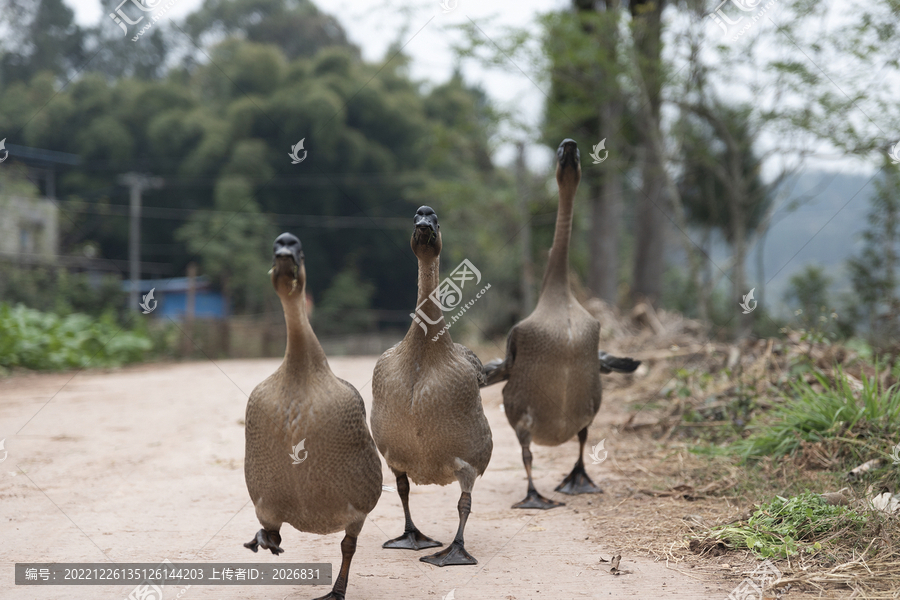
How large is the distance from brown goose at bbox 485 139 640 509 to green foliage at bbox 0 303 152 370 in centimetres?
992

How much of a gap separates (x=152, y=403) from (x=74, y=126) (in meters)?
20.7

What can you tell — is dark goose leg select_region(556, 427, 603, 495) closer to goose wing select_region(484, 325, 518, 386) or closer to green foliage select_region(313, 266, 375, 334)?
goose wing select_region(484, 325, 518, 386)

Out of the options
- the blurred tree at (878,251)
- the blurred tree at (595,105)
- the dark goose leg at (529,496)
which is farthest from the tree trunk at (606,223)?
the dark goose leg at (529,496)

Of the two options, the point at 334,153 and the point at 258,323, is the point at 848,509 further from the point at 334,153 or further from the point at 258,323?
the point at 334,153

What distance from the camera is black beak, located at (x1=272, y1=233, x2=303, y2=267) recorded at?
2764 mm


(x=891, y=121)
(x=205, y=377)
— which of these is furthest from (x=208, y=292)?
(x=891, y=121)

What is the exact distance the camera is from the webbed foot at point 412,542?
406 centimetres

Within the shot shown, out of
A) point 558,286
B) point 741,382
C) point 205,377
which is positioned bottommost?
point 205,377

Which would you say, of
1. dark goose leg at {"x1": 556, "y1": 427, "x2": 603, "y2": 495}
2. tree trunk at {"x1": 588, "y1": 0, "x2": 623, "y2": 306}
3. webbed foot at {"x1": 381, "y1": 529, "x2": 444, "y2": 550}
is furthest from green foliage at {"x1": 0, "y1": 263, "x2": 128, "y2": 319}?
webbed foot at {"x1": 381, "y1": 529, "x2": 444, "y2": 550}

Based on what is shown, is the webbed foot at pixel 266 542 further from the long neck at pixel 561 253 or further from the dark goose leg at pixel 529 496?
the long neck at pixel 561 253

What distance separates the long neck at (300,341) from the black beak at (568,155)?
285 centimetres

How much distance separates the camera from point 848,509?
379cm

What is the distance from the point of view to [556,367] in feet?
16.4

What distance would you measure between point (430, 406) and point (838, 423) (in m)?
3.22
